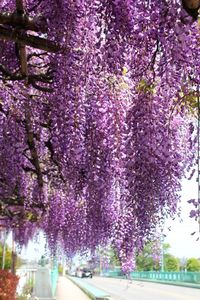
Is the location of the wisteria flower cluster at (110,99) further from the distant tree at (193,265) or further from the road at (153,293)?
the distant tree at (193,265)

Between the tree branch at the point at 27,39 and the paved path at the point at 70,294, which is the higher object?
the tree branch at the point at 27,39

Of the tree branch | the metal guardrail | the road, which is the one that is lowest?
the road

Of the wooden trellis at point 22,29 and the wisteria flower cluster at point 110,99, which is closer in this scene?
the wisteria flower cluster at point 110,99

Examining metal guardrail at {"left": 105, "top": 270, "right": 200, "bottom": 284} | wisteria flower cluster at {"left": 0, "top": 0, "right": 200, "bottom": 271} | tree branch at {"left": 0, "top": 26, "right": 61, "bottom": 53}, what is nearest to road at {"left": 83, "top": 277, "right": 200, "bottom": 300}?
metal guardrail at {"left": 105, "top": 270, "right": 200, "bottom": 284}

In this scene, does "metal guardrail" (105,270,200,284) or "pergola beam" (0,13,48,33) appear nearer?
"pergola beam" (0,13,48,33)

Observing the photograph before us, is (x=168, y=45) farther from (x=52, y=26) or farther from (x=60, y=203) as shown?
(x=60, y=203)

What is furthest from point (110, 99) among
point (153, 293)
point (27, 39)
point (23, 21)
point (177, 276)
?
point (177, 276)

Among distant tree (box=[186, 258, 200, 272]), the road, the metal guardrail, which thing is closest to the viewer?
the road

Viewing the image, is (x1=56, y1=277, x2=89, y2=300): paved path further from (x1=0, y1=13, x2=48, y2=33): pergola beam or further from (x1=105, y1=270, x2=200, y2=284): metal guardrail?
(x1=0, y1=13, x2=48, y2=33): pergola beam

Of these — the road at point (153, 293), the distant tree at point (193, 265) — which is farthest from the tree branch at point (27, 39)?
the distant tree at point (193, 265)

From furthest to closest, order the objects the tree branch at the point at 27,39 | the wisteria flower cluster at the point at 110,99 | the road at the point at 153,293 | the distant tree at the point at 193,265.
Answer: the distant tree at the point at 193,265, the road at the point at 153,293, the tree branch at the point at 27,39, the wisteria flower cluster at the point at 110,99

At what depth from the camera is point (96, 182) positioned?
176 inches

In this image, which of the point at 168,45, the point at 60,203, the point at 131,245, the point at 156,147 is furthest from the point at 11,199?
the point at 168,45

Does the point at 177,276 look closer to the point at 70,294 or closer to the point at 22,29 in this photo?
the point at 70,294
